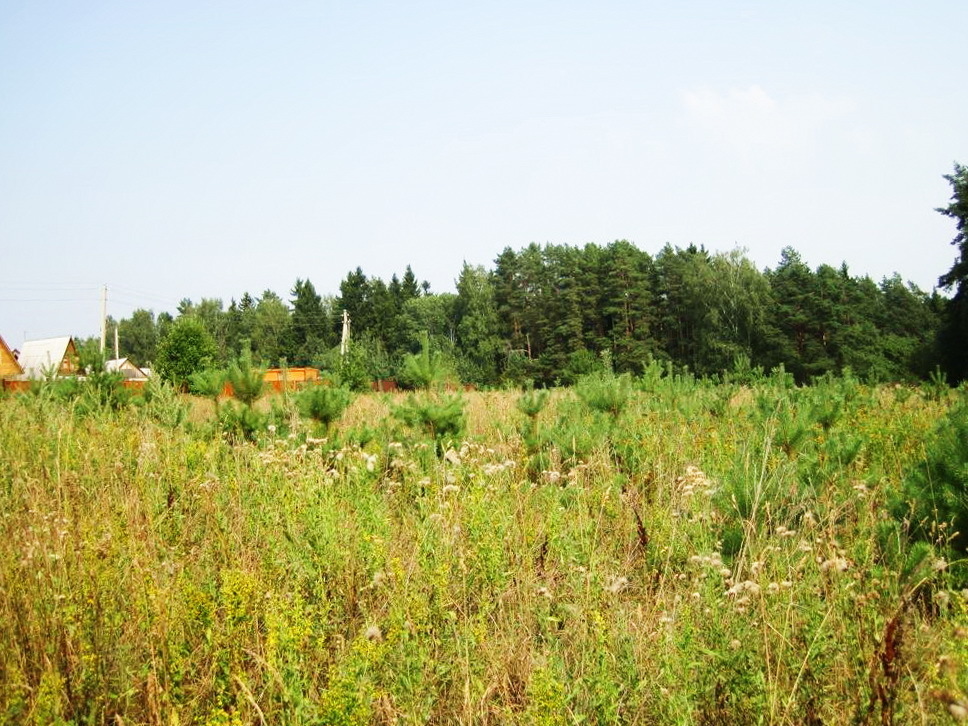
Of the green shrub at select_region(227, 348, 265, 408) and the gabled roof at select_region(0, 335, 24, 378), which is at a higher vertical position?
the gabled roof at select_region(0, 335, 24, 378)

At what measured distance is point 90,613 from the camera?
2.39m

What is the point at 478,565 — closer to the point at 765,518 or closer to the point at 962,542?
the point at 765,518

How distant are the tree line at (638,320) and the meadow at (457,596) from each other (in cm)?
2006

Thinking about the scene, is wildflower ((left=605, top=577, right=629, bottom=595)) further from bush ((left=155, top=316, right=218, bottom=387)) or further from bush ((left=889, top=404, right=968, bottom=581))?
bush ((left=155, top=316, right=218, bottom=387))

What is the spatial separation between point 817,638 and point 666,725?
1.77 feet

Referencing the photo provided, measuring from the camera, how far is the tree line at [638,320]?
119ft

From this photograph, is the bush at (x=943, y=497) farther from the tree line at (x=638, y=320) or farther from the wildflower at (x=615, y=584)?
the tree line at (x=638, y=320)

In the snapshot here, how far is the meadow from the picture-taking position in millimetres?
2062

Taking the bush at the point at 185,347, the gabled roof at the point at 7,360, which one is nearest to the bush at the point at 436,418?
the bush at the point at 185,347

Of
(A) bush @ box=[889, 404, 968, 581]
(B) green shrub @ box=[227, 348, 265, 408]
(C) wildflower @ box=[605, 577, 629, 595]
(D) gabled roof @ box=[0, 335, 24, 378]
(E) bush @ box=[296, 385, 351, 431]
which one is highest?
(D) gabled roof @ box=[0, 335, 24, 378]

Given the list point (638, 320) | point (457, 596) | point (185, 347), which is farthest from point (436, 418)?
point (638, 320)

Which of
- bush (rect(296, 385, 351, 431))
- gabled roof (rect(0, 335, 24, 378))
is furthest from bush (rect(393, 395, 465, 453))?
gabled roof (rect(0, 335, 24, 378))

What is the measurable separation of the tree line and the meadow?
20.1 m

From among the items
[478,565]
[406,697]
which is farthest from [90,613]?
[478,565]
